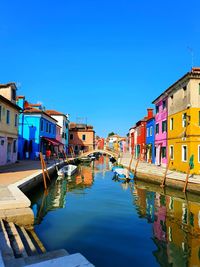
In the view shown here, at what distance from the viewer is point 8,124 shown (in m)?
23.9

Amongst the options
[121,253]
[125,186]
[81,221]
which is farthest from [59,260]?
[125,186]

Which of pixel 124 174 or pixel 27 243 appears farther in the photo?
pixel 124 174

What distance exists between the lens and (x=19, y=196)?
34.0 feet

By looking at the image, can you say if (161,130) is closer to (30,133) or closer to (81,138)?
(30,133)

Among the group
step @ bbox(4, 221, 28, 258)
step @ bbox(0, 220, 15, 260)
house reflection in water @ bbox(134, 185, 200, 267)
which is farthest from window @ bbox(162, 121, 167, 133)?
step @ bbox(0, 220, 15, 260)

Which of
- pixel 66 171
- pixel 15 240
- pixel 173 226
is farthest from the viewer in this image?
pixel 66 171

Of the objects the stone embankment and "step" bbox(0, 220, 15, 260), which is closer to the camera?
the stone embankment

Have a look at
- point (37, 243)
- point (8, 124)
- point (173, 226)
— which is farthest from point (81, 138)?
point (37, 243)

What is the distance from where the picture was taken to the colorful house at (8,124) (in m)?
22.4

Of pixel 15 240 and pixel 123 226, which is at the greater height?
pixel 15 240

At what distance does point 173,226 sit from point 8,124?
18411 mm

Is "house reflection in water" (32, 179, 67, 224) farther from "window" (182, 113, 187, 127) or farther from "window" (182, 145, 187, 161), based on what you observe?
"window" (182, 113, 187, 127)

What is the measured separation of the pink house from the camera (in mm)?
28914

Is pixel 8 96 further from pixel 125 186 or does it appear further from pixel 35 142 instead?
pixel 125 186
